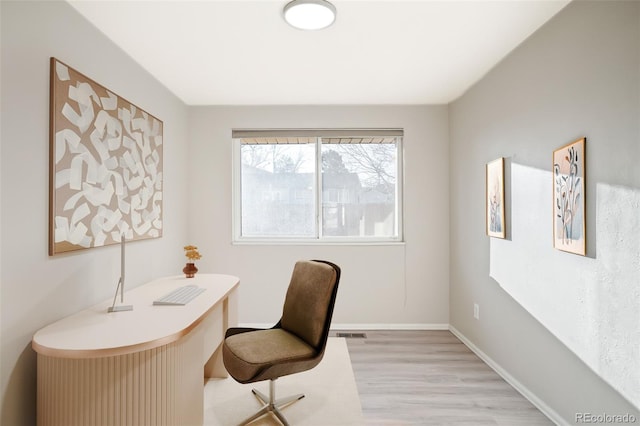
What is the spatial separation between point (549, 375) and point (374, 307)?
1.88m

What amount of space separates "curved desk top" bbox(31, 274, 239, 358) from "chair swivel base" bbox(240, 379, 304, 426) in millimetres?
666

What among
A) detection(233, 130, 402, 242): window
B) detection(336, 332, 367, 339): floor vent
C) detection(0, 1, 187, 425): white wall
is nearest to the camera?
detection(0, 1, 187, 425): white wall

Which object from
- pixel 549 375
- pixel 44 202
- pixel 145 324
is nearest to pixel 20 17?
pixel 44 202

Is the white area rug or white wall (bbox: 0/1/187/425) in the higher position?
white wall (bbox: 0/1/187/425)

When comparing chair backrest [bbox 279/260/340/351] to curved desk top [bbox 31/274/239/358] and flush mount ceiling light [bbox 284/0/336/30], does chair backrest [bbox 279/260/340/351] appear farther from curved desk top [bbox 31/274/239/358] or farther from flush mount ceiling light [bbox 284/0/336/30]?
flush mount ceiling light [bbox 284/0/336/30]

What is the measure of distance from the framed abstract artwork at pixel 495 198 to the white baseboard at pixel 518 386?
1057mm

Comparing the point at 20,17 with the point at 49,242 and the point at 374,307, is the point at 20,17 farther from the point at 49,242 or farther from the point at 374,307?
Result: the point at 374,307

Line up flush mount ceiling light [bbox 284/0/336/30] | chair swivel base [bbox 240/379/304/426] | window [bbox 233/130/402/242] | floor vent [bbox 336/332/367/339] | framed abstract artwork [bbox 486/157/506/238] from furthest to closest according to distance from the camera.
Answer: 1. window [bbox 233/130/402/242]
2. floor vent [bbox 336/332/367/339]
3. framed abstract artwork [bbox 486/157/506/238]
4. chair swivel base [bbox 240/379/304/426]
5. flush mount ceiling light [bbox 284/0/336/30]

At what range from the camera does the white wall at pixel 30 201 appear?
1627 millimetres

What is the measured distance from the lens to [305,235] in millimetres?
4035

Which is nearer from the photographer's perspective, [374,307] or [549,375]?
[549,375]

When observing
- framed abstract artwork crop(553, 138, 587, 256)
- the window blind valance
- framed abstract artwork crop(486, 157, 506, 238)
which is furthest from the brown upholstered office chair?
the window blind valance

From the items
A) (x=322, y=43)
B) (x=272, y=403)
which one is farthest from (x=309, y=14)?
(x=272, y=403)

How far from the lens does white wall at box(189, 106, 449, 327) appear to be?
12.8ft
